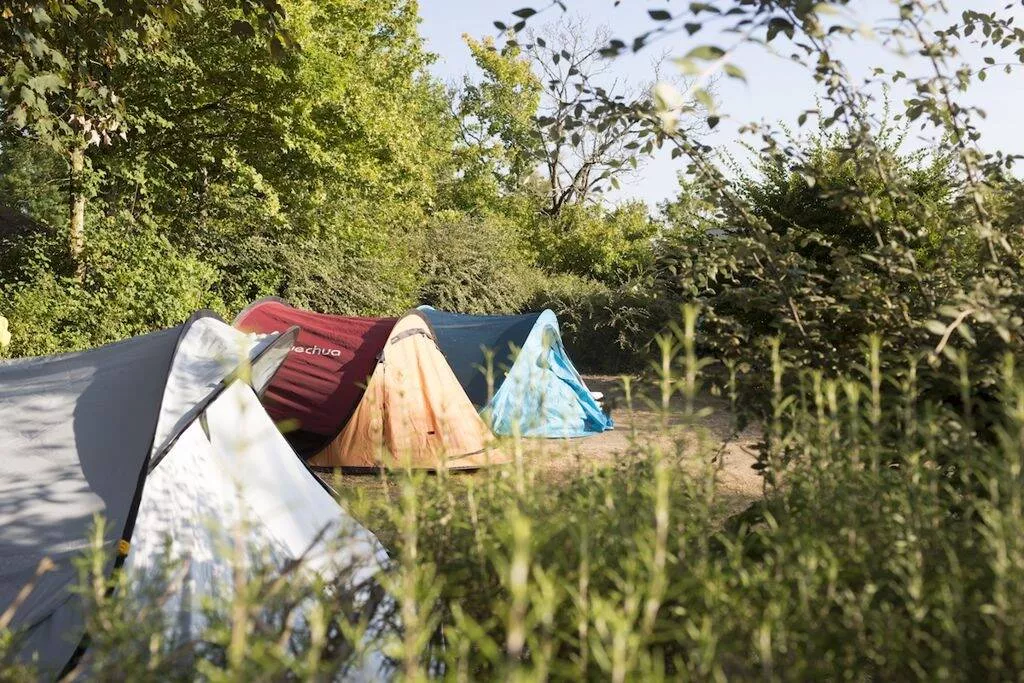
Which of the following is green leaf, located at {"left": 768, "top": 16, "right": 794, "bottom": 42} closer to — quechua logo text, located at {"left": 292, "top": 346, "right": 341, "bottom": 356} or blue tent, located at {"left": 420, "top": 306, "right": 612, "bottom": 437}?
quechua logo text, located at {"left": 292, "top": 346, "right": 341, "bottom": 356}

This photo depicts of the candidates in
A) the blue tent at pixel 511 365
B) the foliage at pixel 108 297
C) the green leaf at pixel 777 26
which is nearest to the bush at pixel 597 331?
the blue tent at pixel 511 365

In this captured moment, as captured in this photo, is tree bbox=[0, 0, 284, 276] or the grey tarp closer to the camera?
the grey tarp

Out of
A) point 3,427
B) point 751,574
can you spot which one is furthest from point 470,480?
point 3,427

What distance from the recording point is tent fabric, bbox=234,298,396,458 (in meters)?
8.02

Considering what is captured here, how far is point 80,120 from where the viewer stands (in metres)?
7.14

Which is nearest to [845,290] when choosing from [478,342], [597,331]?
[478,342]

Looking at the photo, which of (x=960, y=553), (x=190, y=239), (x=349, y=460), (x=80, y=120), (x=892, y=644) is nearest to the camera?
(x=892, y=644)

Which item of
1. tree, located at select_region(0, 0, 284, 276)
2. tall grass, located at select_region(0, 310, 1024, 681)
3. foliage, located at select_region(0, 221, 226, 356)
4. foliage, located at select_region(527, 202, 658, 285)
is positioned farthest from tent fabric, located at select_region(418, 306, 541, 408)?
foliage, located at select_region(527, 202, 658, 285)

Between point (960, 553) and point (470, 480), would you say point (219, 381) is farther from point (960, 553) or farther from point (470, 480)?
point (960, 553)

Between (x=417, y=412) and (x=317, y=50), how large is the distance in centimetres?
755

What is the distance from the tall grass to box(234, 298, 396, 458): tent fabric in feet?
18.8

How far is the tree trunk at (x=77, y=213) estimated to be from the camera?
37.8 ft

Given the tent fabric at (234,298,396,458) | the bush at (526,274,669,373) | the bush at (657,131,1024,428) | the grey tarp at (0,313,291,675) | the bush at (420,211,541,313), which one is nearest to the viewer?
the bush at (657,131,1024,428)

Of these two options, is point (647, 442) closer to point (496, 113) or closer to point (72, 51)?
point (72, 51)
